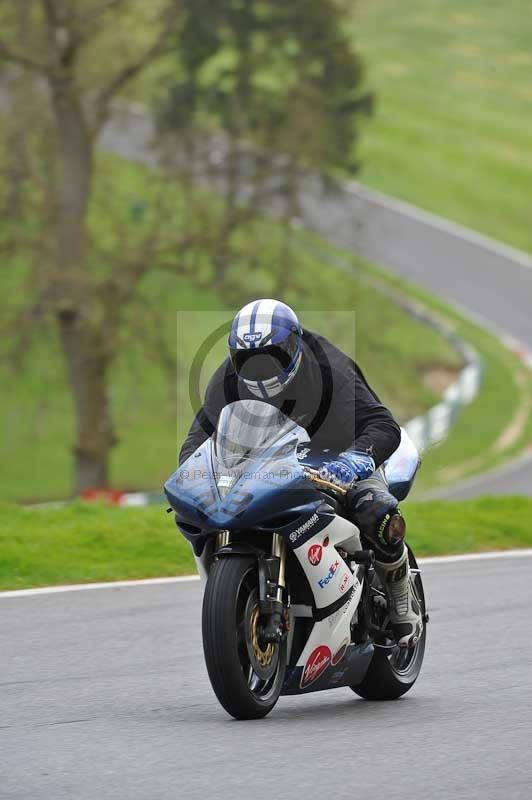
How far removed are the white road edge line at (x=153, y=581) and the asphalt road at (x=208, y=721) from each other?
0.82ft

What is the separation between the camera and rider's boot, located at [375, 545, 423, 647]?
21.7 ft

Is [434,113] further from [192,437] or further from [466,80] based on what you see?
[192,437]

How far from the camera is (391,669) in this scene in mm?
6707

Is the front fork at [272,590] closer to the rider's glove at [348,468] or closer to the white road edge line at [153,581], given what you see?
the rider's glove at [348,468]

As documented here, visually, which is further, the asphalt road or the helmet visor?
the helmet visor

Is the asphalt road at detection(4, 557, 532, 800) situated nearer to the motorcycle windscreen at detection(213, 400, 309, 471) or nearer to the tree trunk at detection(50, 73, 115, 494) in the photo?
the motorcycle windscreen at detection(213, 400, 309, 471)

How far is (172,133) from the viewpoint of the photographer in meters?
25.6

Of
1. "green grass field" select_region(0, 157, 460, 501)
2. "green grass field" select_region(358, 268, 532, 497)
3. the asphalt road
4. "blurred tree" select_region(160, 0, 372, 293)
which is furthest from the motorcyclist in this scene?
"green grass field" select_region(358, 268, 532, 497)

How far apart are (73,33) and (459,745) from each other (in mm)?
18573

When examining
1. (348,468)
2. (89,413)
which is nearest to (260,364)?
(348,468)

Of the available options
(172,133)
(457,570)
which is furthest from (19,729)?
(172,133)

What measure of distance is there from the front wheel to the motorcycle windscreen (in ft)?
1.38

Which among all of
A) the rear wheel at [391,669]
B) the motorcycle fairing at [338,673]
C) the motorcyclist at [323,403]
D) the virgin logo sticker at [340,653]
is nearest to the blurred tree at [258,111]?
the rear wheel at [391,669]

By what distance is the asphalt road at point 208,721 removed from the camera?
4.91 m
